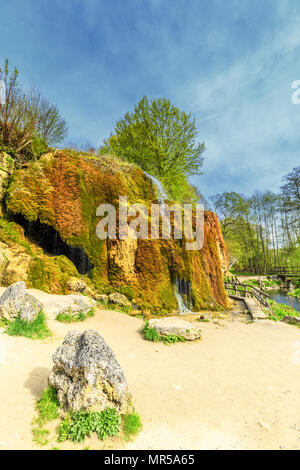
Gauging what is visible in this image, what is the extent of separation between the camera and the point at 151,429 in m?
2.97

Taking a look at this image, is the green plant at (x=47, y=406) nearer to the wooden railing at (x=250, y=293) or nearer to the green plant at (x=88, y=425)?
the green plant at (x=88, y=425)

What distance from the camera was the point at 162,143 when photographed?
1853cm

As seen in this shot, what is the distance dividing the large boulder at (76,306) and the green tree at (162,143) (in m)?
13.3

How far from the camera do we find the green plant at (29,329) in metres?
5.22

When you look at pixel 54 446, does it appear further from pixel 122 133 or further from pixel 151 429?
pixel 122 133

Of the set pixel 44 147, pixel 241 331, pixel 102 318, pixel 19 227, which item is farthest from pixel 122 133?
pixel 241 331

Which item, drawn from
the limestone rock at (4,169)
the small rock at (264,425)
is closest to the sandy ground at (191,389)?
the small rock at (264,425)

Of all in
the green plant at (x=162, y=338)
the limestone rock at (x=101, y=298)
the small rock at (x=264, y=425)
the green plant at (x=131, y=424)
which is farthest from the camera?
the limestone rock at (x=101, y=298)

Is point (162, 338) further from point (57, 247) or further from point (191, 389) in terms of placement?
point (57, 247)

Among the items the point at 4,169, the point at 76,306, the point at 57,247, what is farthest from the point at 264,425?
the point at 4,169

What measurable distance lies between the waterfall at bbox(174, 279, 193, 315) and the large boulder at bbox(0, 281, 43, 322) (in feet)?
20.4

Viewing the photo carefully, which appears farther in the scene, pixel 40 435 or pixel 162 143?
pixel 162 143

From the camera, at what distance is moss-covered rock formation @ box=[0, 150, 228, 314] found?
938cm

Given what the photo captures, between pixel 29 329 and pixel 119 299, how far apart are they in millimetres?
4386
